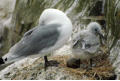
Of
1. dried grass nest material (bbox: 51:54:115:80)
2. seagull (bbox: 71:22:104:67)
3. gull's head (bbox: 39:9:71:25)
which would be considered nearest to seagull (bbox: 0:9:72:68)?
gull's head (bbox: 39:9:71:25)

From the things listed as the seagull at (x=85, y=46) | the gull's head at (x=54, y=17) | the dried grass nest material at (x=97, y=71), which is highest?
the gull's head at (x=54, y=17)

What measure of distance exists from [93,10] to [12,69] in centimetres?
194

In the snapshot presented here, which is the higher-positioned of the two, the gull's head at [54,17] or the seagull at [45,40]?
the gull's head at [54,17]

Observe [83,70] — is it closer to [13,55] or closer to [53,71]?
[53,71]

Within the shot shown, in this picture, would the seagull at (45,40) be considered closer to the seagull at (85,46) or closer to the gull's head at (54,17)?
the gull's head at (54,17)

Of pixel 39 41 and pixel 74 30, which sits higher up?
pixel 74 30

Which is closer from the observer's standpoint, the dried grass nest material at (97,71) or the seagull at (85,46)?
the dried grass nest material at (97,71)

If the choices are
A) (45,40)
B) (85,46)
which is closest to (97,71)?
(85,46)

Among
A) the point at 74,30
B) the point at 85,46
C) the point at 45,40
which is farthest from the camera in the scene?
the point at 74,30

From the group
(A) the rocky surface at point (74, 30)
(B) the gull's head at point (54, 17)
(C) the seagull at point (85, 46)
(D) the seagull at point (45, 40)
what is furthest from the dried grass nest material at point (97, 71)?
(B) the gull's head at point (54, 17)

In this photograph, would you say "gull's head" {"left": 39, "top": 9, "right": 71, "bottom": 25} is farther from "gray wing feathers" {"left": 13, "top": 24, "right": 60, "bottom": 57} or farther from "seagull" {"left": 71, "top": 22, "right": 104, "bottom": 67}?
"seagull" {"left": 71, "top": 22, "right": 104, "bottom": 67}

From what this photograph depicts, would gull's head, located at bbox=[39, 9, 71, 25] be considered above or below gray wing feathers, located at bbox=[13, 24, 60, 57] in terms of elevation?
above

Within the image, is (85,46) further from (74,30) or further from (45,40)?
(74,30)

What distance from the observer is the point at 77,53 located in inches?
189
